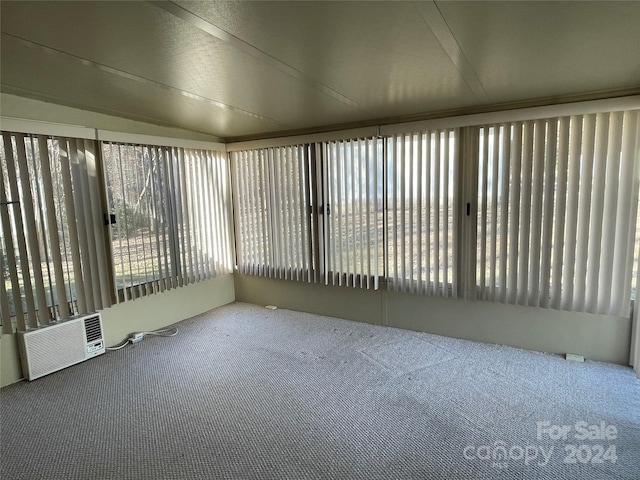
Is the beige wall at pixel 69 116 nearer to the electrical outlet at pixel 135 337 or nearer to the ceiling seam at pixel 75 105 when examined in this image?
the ceiling seam at pixel 75 105

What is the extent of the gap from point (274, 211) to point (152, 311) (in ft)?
5.51

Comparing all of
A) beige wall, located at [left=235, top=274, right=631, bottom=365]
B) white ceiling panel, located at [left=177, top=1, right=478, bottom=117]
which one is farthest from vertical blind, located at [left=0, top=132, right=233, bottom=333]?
white ceiling panel, located at [left=177, top=1, right=478, bottom=117]

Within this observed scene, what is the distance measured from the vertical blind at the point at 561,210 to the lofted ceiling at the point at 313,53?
0.30m

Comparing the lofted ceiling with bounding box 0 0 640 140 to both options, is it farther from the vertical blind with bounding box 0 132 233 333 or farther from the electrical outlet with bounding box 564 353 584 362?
the electrical outlet with bounding box 564 353 584 362

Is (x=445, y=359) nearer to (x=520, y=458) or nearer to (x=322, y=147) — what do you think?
(x=520, y=458)

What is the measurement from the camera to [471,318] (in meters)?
3.40

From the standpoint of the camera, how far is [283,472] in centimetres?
185

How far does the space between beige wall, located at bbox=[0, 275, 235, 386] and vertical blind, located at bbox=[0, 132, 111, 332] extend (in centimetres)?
23

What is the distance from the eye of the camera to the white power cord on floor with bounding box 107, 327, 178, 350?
11.5 feet

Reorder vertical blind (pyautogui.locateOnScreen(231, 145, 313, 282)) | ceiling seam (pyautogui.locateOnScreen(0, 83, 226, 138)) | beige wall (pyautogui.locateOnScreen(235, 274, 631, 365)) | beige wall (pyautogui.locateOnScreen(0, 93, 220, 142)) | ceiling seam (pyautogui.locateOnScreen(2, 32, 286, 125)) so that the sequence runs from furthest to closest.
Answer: vertical blind (pyautogui.locateOnScreen(231, 145, 313, 282)) → beige wall (pyautogui.locateOnScreen(235, 274, 631, 365)) → beige wall (pyautogui.locateOnScreen(0, 93, 220, 142)) → ceiling seam (pyautogui.locateOnScreen(0, 83, 226, 138)) → ceiling seam (pyautogui.locateOnScreen(2, 32, 286, 125))

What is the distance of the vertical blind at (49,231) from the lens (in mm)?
2654

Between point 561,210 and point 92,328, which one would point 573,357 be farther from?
point 92,328

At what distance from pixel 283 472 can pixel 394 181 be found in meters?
2.55

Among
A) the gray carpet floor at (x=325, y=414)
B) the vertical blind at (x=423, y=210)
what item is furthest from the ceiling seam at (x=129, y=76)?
the gray carpet floor at (x=325, y=414)
